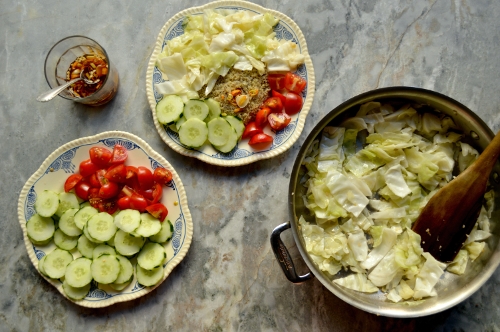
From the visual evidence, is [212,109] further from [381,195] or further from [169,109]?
[381,195]

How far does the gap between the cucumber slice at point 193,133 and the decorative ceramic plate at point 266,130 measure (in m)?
0.05

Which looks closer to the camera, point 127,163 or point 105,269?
point 105,269

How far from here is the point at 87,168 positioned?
88.2 inches

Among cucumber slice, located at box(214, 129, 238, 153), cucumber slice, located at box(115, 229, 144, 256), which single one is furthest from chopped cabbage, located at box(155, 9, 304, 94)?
cucumber slice, located at box(115, 229, 144, 256)

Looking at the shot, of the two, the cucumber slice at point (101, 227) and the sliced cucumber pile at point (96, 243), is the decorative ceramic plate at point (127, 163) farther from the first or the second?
the cucumber slice at point (101, 227)

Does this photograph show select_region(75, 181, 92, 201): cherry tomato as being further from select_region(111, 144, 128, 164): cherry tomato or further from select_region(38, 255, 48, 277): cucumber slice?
select_region(38, 255, 48, 277): cucumber slice

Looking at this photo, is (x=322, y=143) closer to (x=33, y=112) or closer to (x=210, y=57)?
(x=210, y=57)

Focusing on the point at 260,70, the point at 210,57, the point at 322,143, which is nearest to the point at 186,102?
the point at 210,57

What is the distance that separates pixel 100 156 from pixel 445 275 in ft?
5.96

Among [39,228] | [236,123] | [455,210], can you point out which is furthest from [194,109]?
[455,210]

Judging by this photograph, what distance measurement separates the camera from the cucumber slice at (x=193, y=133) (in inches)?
85.8

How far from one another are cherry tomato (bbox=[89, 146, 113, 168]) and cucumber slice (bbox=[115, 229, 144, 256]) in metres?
0.37

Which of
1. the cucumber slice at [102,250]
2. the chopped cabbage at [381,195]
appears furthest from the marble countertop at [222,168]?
the cucumber slice at [102,250]

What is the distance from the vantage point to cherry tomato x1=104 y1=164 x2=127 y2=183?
7.22 ft
